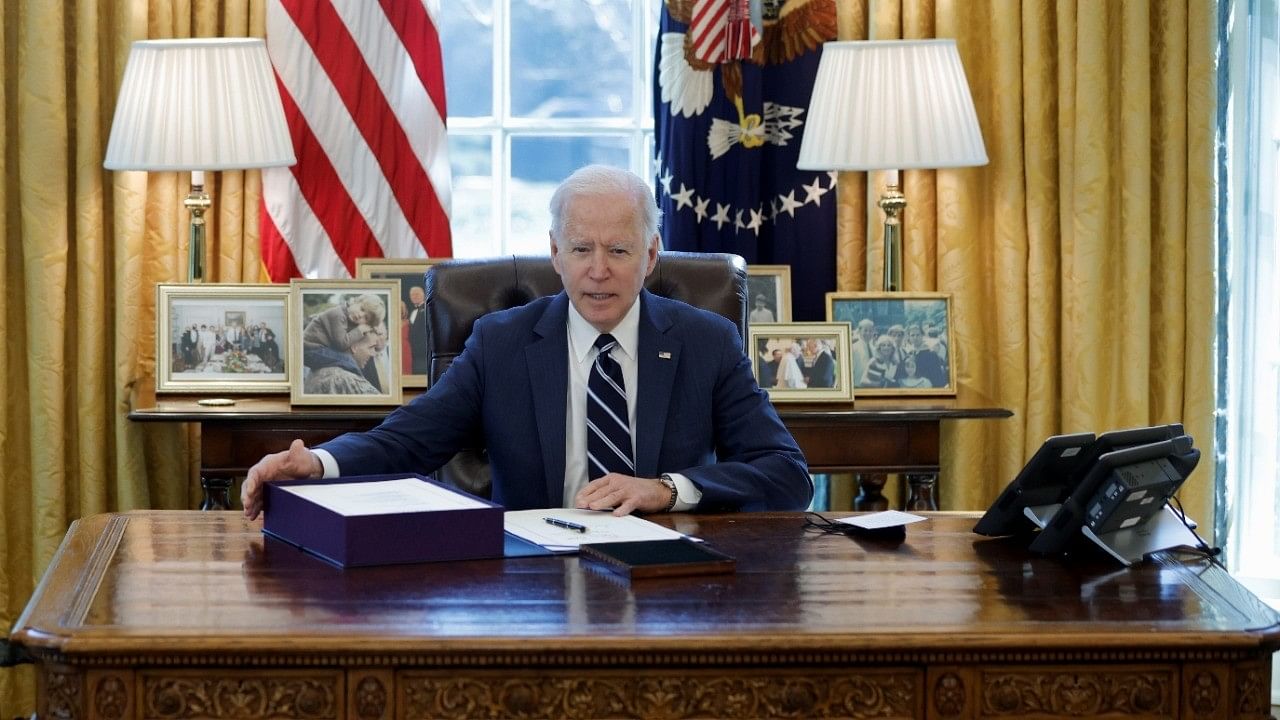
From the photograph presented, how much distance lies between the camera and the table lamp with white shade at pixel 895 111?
135 inches

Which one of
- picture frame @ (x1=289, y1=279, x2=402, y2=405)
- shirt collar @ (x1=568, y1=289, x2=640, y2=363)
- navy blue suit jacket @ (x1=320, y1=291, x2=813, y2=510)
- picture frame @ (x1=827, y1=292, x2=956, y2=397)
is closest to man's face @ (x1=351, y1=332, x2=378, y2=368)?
picture frame @ (x1=289, y1=279, x2=402, y2=405)

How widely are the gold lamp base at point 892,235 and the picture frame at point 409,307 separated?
1113mm

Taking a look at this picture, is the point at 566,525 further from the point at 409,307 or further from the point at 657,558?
the point at 409,307

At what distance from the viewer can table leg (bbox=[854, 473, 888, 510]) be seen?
11.4 feet

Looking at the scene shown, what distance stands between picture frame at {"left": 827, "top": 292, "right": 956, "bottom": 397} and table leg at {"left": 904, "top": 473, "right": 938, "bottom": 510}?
27 centimetres

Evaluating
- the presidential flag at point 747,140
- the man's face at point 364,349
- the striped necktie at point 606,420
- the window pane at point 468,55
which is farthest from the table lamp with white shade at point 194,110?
the striped necktie at point 606,420

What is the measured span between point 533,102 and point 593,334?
160cm

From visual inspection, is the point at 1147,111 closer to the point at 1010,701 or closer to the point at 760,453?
the point at 760,453

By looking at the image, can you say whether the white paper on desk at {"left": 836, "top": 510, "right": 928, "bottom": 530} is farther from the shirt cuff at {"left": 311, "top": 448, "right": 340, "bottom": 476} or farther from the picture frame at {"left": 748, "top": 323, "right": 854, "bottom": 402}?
the picture frame at {"left": 748, "top": 323, "right": 854, "bottom": 402}

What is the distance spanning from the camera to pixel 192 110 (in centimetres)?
336

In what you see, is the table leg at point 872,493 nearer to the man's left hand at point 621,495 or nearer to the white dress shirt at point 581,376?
the white dress shirt at point 581,376

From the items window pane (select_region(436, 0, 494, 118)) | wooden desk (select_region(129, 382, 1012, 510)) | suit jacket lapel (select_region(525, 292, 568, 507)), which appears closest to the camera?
suit jacket lapel (select_region(525, 292, 568, 507))

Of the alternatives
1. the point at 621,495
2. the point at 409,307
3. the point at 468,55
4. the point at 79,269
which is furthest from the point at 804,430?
the point at 79,269

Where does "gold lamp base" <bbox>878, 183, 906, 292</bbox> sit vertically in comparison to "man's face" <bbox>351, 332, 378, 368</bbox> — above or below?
above
